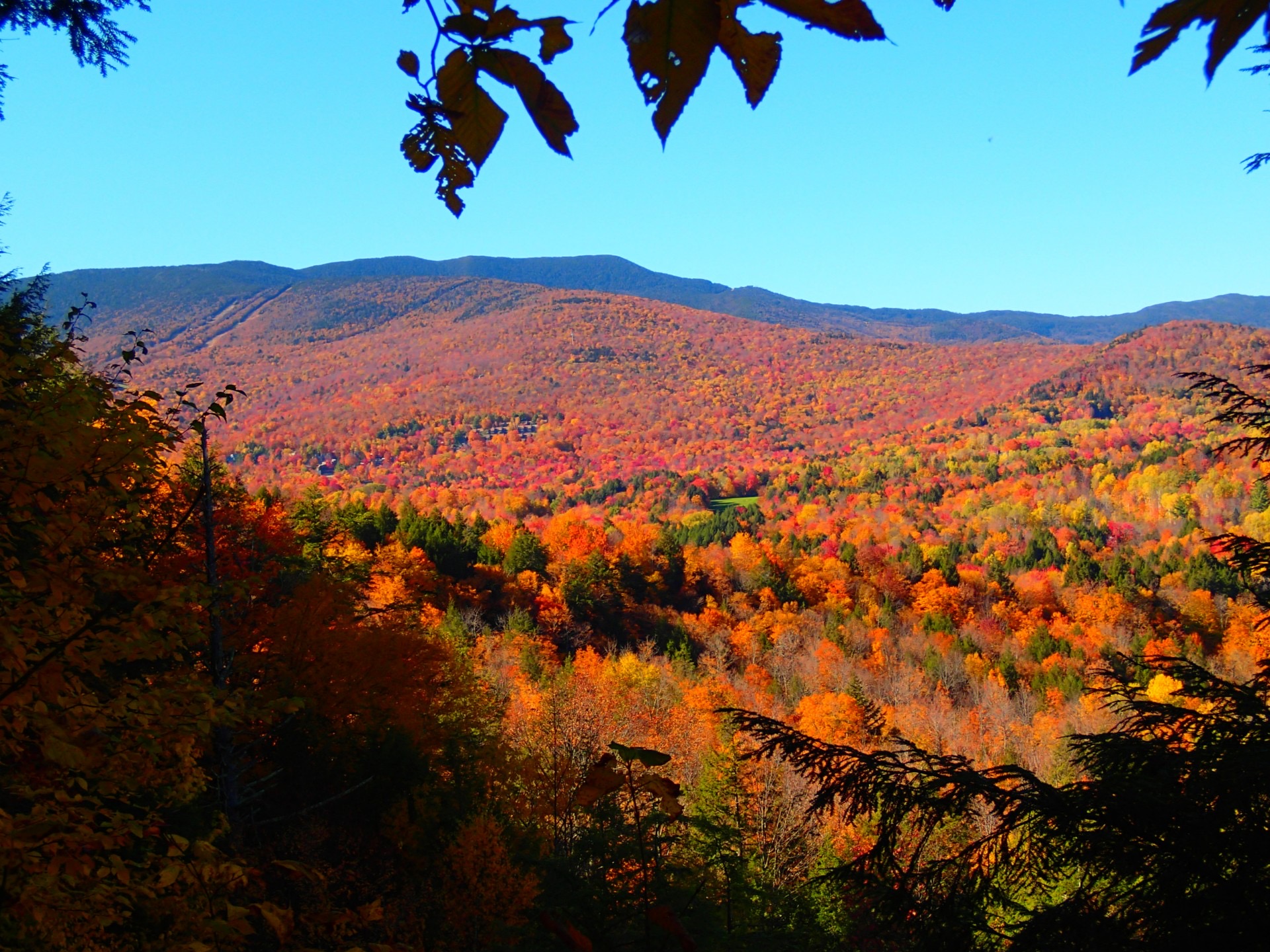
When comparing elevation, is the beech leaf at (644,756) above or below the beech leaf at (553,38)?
below

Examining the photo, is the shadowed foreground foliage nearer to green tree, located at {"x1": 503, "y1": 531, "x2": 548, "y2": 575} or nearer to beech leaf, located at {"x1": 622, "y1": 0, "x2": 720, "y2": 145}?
beech leaf, located at {"x1": 622, "y1": 0, "x2": 720, "y2": 145}

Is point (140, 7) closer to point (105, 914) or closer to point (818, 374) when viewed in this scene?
point (105, 914)

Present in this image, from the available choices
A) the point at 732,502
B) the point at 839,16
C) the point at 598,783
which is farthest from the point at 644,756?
the point at 732,502

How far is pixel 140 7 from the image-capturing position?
352 cm

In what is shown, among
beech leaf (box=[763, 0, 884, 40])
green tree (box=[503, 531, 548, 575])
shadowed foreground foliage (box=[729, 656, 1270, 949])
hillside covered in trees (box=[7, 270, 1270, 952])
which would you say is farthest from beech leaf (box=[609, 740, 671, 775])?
green tree (box=[503, 531, 548, 575])

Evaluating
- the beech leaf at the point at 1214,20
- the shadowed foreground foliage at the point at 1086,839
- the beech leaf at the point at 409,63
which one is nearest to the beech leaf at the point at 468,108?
the beech leaf at the point at 409,63

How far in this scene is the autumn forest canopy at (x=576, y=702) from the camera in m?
2.69

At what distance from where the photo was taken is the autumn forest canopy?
2.69 meters

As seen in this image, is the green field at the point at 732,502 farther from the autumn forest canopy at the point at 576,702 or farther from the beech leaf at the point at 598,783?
the beech leaf at the point at 598,783

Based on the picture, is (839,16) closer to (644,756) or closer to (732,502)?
(644,756)

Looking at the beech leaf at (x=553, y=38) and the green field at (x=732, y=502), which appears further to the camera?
the green field at (x=732, y=502)

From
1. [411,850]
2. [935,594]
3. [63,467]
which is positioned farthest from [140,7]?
[935,594]

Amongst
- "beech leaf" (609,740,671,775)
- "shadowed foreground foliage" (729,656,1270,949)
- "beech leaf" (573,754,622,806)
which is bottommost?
"shadowed foreground foliage" (729,656,1270,949)

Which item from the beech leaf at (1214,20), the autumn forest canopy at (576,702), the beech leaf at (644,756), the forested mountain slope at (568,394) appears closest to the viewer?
the beech leaf at (1214,20)
